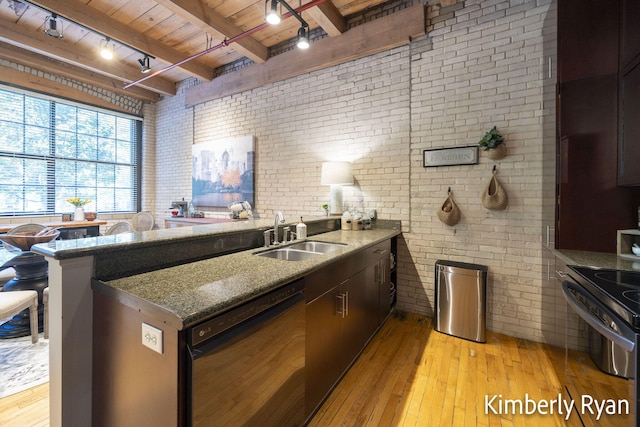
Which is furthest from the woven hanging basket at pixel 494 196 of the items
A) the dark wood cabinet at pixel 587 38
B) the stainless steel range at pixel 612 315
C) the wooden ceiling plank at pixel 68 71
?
the wooden ceiling plank at pixel 68 71

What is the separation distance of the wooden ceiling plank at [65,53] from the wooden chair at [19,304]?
3.51 metres

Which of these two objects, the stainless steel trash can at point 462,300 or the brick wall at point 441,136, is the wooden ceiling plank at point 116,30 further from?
the stainless steel trash can at point 462,300

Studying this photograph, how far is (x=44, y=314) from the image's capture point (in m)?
2.63

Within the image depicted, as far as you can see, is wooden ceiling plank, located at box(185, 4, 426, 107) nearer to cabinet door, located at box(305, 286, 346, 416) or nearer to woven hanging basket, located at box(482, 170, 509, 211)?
woven hanging basket, located at box(482, 170, 509, 211)

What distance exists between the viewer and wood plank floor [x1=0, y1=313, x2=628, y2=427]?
170 centimetres

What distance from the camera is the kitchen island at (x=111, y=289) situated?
3.60 ft

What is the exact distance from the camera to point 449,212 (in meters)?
2.92

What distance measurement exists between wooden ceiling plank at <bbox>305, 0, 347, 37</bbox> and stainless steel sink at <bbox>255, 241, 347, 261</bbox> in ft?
8.52

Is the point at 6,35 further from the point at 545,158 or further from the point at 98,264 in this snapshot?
the point at 545,158

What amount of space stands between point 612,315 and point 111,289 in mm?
2189

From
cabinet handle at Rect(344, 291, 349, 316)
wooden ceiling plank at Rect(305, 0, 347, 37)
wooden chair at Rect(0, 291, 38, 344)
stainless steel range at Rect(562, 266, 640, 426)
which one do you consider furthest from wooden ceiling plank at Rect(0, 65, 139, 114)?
stainless steel range at Rect(562, 266, 640, 426)

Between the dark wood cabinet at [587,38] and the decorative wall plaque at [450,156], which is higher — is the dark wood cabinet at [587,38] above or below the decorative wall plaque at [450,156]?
above

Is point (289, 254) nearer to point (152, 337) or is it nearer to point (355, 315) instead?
point (355, 315)

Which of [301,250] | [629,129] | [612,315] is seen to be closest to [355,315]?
[301,250]
